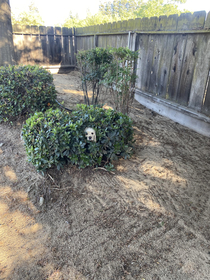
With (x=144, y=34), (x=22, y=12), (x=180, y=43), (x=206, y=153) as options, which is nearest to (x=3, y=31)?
(x=144, y=34)

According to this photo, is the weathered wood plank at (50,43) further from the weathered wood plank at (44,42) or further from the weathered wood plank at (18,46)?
the weathered wood plank at (18,46)

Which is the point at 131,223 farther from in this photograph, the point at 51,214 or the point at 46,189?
the point at 46,189

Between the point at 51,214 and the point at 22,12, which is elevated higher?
the point at 22,12

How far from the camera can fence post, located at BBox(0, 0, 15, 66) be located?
5.71 meters

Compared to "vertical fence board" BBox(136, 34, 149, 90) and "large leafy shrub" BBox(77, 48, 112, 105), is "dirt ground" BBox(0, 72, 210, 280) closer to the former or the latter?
"large leafy shrub" BBox(77, 48, 112, 105)

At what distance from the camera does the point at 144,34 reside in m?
5.75

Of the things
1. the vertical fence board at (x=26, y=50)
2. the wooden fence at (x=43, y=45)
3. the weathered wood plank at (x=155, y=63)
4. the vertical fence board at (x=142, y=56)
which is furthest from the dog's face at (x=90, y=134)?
the vertical fence board at (x=26, y=50)

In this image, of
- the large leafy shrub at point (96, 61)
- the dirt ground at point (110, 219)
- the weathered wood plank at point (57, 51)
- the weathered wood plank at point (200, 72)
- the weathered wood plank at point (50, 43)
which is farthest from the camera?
the weathered wood plank at point (57, 51)

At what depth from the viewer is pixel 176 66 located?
4.78 m

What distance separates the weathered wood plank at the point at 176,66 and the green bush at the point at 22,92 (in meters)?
2.68

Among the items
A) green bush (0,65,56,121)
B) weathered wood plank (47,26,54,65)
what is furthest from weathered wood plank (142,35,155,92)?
weathered wood plank (47,26,54,65)

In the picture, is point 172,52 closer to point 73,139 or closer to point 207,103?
point 207,103

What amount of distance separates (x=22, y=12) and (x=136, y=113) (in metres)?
16.8

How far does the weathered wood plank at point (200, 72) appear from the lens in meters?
4.02
